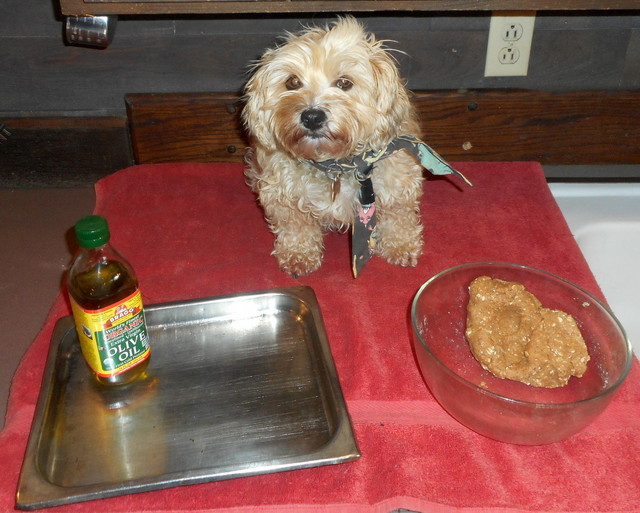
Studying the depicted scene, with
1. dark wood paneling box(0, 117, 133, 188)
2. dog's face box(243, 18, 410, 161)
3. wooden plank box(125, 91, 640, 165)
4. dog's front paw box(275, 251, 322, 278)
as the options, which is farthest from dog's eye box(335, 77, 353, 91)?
dark wood paneling box(0, 117, 133, 188)

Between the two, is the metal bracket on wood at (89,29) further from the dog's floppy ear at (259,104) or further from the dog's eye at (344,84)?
the dog's eye at (344,84)

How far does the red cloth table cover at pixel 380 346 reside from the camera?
0.87m

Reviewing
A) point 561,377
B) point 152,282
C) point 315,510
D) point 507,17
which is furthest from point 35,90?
point 561,377

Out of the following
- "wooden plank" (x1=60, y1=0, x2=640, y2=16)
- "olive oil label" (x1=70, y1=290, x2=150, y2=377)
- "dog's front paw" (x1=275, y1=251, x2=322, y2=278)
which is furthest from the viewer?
"dog's front paw" (x1=275, y1=251, x2=322, y2=278)

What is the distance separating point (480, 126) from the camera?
163cm

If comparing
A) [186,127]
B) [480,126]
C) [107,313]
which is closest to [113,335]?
[107,313]

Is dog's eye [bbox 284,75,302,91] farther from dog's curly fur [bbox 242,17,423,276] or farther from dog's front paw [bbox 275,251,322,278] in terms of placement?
dog's front paw [bbox 275,251,322,278]

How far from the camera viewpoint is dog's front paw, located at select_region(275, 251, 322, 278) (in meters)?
1.31

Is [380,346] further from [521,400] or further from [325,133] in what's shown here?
[325,133]

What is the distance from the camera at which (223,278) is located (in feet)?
4.24

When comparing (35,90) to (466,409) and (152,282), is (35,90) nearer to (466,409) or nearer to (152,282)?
(152,282)

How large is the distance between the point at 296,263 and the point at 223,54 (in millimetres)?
606

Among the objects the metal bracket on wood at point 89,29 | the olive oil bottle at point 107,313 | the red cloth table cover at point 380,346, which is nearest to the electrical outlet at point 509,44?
the red cloth table cover at point 380,346

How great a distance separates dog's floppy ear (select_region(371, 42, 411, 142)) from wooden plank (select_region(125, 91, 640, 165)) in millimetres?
426
